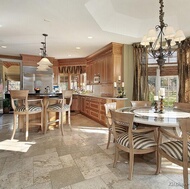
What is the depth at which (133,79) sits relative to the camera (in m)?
4.99

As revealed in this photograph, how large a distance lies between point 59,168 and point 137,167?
1.22 metres

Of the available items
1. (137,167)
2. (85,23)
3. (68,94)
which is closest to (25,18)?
(85,23)

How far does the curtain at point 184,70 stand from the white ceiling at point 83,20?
1.28 feet

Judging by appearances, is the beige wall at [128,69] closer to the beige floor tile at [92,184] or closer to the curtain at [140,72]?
the curtain at [140,72]

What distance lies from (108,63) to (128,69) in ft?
2.45

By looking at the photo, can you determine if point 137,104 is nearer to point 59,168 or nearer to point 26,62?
point 59,168

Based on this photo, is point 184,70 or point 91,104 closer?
point 184,70

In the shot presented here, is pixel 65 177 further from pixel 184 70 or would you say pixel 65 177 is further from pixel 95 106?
pixel 184 70

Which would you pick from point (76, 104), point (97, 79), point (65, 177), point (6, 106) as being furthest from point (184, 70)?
point (6, 106)

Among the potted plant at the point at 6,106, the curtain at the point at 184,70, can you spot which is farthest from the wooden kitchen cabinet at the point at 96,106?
the potted plant at the point at 6,106

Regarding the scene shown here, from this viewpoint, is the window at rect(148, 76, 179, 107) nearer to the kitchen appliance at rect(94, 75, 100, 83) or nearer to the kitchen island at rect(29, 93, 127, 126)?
the kitchen island at rect(29, 93, 127, 126)

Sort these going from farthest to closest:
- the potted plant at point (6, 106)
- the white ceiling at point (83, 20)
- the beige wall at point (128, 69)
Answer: the potted plant at point (6, 106) < the beige wall at point (128, 69) < the white ceiling at point (83, 20)

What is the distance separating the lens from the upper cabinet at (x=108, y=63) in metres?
4.95

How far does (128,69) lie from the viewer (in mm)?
5004
